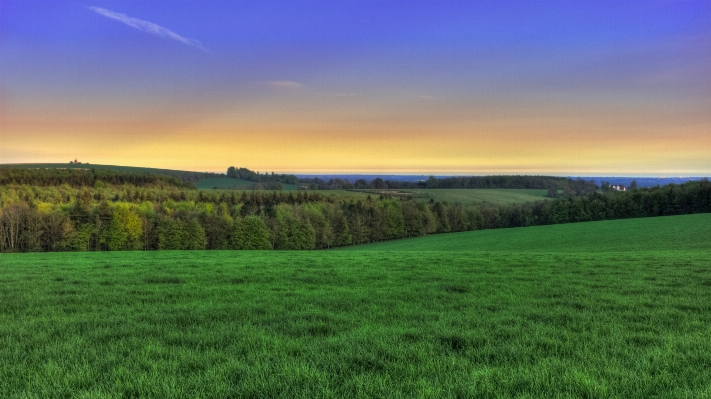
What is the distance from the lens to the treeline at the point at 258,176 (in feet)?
516

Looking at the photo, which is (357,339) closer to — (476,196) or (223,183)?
(476,196)

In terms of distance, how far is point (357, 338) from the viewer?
214 inches

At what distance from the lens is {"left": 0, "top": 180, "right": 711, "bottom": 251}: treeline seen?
56.0 meters

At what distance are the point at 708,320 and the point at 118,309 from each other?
37.3ft

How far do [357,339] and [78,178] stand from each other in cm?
12900

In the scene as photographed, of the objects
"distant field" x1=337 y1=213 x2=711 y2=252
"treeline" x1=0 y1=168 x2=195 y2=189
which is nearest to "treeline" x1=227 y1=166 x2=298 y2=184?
"treeline" x1=0 y1=168 x2=195 y2=189

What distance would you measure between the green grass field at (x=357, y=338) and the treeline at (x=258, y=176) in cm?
14567

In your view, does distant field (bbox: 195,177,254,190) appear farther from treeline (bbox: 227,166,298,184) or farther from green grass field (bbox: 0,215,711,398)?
green grass field (bbox: 0,215,711,398)

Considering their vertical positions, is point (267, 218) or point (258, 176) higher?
point (258, 176)

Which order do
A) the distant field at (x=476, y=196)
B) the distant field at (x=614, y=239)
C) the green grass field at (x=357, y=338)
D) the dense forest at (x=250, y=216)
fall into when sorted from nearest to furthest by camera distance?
the green grass field at (x=357, y=338), the distant field at (x=614, y=239), the dense forest at (x=250, y=216), the distant field at (x=476, y=196)

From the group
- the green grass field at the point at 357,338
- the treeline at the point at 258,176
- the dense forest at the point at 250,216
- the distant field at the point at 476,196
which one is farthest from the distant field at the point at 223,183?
the green grass field at the point at 357,338

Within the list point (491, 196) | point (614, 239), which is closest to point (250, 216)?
point (614, 239)

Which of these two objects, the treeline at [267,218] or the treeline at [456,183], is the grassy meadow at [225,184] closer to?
the treeline at [456,183]

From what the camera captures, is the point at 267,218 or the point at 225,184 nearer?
the point at 267,218
